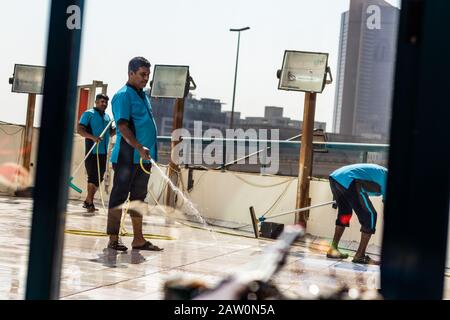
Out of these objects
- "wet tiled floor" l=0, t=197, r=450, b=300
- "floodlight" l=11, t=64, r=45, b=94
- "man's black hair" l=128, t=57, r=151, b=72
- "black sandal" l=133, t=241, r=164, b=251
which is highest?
"floodlight" l=11, t=64, r=45, b=94

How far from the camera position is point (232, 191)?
865 centimetres

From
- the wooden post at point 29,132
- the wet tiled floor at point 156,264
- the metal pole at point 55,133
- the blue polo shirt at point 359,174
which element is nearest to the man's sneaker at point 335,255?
the wet tiled floor at point 156,264

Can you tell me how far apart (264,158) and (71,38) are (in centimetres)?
717

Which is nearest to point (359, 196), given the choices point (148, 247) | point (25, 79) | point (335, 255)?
point (335, 255)

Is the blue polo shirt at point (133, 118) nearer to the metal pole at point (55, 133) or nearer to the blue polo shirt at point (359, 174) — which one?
the blue polo shirt at point (359, 174)

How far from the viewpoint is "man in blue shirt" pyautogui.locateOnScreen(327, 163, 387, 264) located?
231 inches

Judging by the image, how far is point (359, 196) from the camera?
600 centimetres

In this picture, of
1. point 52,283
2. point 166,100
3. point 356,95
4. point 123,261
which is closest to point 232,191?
point 166,100

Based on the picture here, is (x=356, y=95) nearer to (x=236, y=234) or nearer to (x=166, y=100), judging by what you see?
(x=166, y=100)

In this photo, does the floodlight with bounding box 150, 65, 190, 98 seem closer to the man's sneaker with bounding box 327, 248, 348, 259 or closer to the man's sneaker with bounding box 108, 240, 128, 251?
the man's sneaker with bounding box 327, 248, 348, 259

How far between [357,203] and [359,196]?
67mm

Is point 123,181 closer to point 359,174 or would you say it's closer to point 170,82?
point 359,174

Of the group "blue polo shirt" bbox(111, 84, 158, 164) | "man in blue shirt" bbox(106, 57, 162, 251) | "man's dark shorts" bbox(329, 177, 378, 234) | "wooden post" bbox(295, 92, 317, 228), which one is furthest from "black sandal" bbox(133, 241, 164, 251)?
"wooden post" bbox(295, 92, 317, 228)

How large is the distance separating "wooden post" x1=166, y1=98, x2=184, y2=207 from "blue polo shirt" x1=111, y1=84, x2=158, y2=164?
13.5 ft
